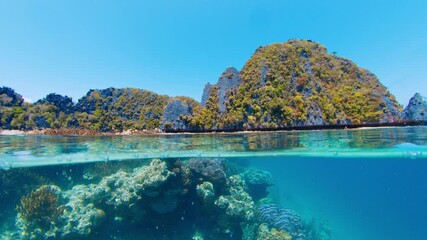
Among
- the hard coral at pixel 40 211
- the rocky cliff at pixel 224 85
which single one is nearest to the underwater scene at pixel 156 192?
the hard coral at pixel 40 211

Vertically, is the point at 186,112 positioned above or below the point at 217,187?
above

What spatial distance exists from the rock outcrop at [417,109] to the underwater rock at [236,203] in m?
14.8

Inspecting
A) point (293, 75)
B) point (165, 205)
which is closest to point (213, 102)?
point (293, 75)

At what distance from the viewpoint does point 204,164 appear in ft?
40.7

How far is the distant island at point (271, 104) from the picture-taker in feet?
60.3

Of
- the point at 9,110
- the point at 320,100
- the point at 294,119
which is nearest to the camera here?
the point at 294,119

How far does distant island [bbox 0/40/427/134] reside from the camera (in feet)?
60.3

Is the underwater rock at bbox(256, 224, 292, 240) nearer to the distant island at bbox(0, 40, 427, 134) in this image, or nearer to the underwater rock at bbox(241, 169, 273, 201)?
the underwater rock at bbox(241, 169, 273, 201)

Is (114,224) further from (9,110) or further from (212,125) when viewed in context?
(9,110)

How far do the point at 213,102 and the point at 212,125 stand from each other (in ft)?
10.3

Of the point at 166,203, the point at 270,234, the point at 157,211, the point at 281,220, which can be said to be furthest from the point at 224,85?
the point at 270,234

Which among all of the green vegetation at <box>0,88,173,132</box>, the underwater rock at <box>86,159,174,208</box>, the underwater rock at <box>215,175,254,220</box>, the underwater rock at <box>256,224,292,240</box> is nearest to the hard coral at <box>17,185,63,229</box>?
the underwater rock at <box>86,159,174,208</box>

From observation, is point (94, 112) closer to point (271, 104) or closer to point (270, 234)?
point (271, 104)

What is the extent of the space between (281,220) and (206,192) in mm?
4830
